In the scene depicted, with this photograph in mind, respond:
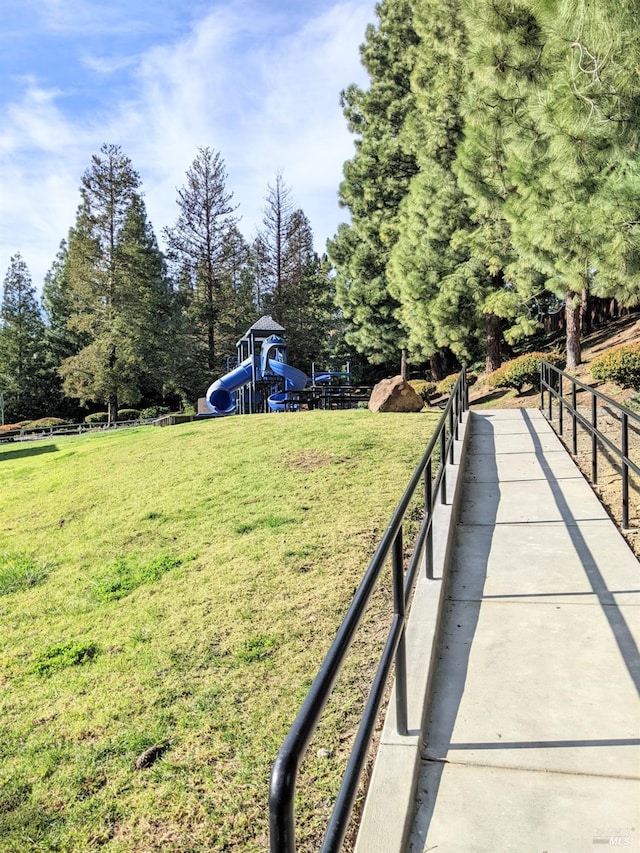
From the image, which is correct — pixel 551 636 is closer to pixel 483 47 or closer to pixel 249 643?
pixel 249 643

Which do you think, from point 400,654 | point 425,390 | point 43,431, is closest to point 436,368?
point 425,390

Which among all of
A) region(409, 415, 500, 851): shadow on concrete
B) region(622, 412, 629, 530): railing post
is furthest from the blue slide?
region(622, 412, 629, 530): railing post

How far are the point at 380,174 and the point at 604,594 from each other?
79.6 feet

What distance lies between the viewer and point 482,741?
2.57 m

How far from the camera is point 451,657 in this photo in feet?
10.6

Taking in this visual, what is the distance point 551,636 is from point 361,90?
28094mm

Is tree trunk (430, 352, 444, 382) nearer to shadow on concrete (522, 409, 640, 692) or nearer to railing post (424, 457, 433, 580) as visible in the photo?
shadow on concrete (522, 409, 640, 692)

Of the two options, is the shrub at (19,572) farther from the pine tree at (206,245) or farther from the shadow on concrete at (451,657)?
the pine tree at (206,245)

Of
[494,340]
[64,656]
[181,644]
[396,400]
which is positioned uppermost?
[494,340]

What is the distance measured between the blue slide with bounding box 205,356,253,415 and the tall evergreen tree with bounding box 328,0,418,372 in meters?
5.08

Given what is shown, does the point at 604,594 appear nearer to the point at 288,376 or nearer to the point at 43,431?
the point at 288,376

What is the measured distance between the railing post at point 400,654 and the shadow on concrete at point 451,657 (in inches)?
6.9

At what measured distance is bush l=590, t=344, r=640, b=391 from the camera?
1079 cm

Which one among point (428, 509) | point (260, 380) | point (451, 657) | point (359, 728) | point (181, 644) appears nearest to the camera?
point (359, 728)
